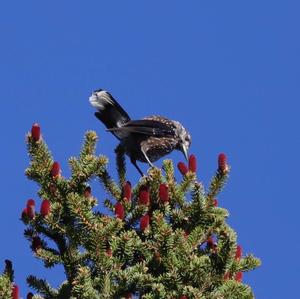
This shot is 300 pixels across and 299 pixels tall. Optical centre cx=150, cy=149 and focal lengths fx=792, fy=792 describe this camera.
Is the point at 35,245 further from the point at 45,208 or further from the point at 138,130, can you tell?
the point at 138,130

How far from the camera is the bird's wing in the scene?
313 inches

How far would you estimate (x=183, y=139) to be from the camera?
29.8 feet

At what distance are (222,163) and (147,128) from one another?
2751 mm

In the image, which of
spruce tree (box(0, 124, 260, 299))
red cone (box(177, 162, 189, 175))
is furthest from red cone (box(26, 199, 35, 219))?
red cone (box(177, 162, 189, 175))

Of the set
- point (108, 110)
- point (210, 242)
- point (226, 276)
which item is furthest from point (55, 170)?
point (108, 110)

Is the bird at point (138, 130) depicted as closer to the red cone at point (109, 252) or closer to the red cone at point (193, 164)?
the red cone at point (193, 164)

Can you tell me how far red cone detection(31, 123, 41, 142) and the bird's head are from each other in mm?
3549

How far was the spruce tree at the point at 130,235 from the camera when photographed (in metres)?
4.84

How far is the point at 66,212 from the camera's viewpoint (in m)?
5.33

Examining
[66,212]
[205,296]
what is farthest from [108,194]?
[205,296]

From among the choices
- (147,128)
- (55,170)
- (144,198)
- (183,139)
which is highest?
(183,139)

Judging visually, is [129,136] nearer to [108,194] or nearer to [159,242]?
[108,194]

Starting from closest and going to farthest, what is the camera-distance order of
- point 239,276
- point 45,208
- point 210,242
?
point 239,276 → point 45,208 → point 210,242

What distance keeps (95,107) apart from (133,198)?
2.22 meters
